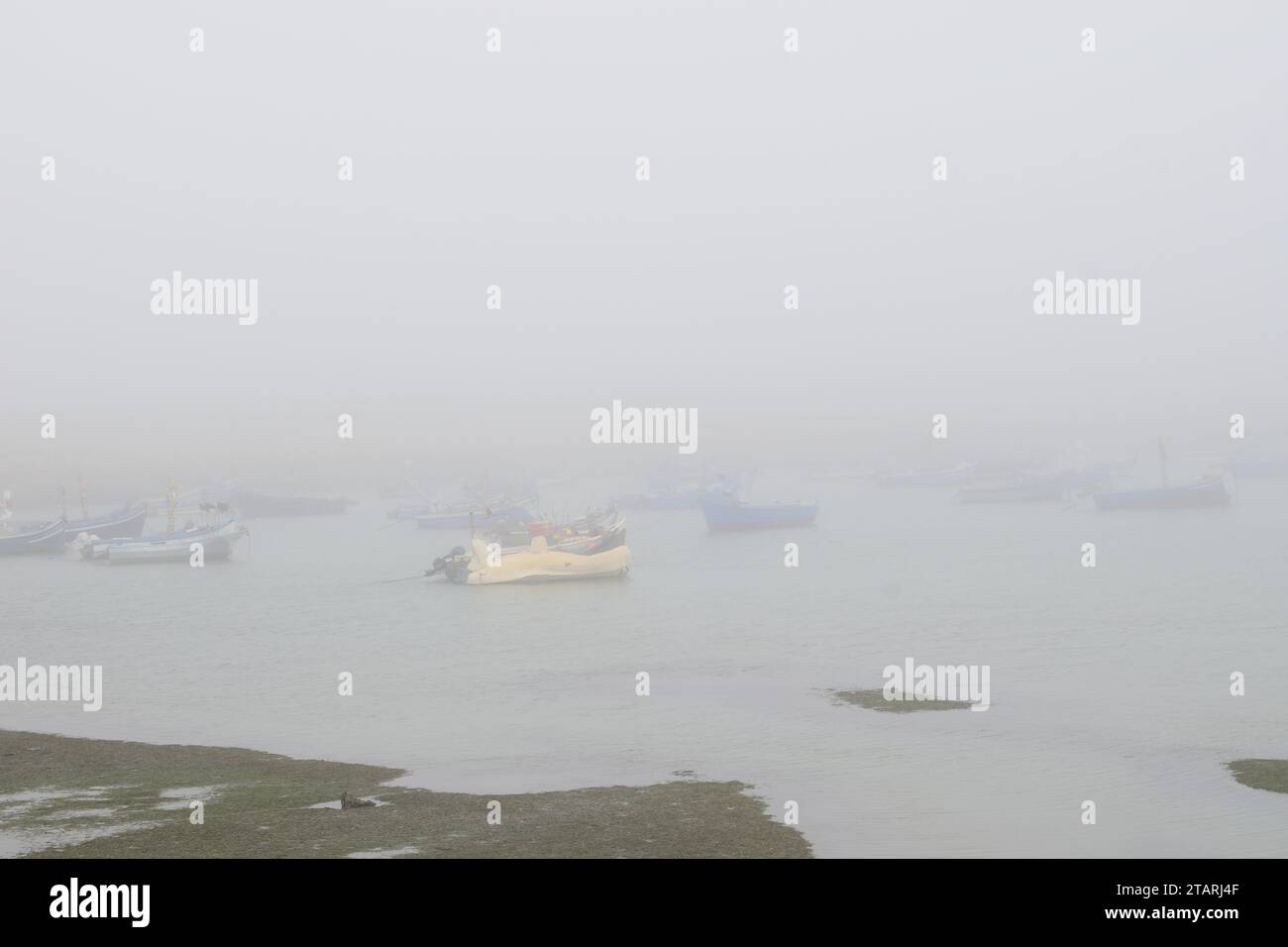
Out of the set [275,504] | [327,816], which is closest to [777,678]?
[327,816]

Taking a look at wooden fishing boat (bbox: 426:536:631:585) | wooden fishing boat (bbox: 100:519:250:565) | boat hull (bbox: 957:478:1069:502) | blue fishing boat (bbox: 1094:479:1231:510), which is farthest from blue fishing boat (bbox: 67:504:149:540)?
boat hull (bbox: 957:478:1069:502)

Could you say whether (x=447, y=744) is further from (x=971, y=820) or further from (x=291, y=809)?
(x=971, y=820)

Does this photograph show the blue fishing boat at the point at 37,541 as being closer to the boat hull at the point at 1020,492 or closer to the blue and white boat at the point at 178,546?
the blue and white boat at the point at 178,546

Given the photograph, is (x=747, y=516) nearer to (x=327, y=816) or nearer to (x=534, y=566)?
(x=534, y=566)

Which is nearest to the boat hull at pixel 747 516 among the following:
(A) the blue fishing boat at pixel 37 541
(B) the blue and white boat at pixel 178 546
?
(B) the blue and white boat at pixel 178 546

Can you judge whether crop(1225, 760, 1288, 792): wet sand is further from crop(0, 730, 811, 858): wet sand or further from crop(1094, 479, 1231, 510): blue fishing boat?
crop(1094, 479, 1231, 510): blue fishing boat
